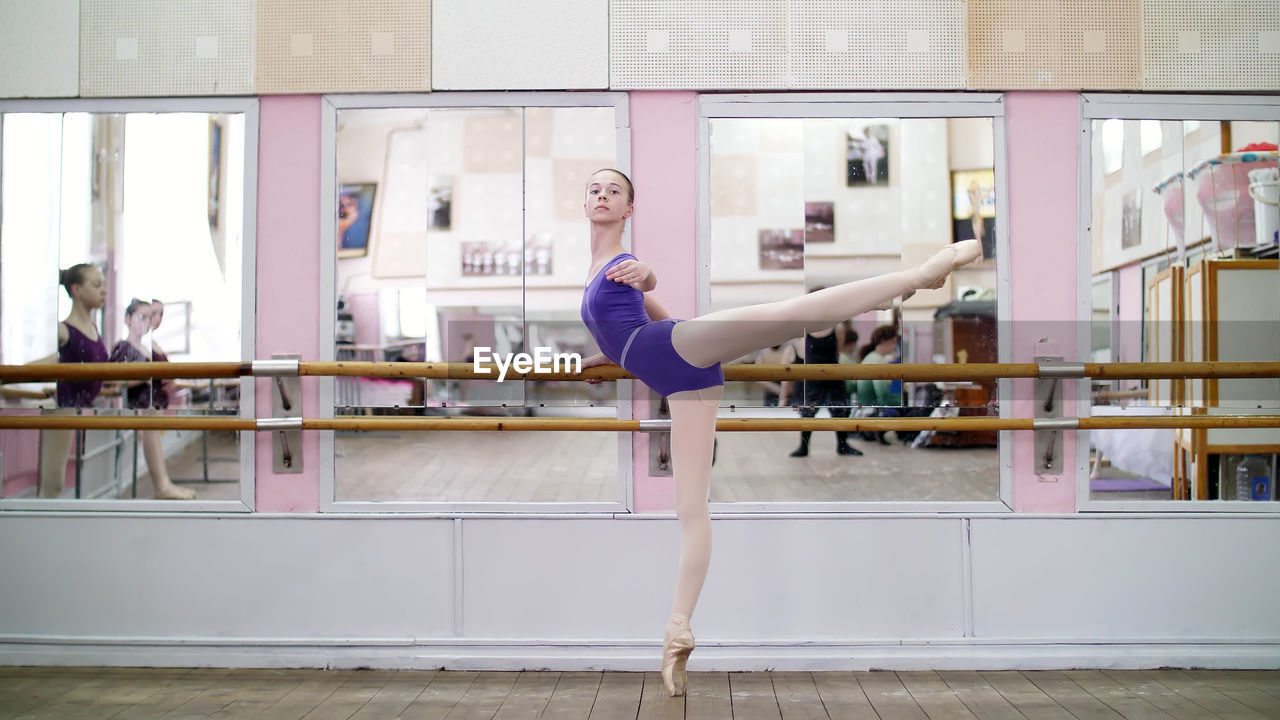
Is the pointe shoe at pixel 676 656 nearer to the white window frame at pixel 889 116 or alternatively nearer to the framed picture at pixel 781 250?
the white window frame at pixel 889 116

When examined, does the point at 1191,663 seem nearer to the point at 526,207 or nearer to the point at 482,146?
the point at 526,207

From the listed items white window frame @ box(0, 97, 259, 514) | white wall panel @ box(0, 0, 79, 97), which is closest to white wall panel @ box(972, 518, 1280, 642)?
white window frame @ box(0, 97, 259, 514)

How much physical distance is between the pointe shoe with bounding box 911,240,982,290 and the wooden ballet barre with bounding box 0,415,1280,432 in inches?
33.7

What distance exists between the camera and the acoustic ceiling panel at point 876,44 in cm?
298

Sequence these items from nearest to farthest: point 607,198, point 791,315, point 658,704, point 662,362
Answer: point 791,315 → point 662,362 → point 607,198 → point 658,704

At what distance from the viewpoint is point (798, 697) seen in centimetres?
264

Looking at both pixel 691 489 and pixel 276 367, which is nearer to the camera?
pixel 691 489

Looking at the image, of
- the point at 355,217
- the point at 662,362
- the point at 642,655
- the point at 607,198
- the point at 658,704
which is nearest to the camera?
the point at 662,362

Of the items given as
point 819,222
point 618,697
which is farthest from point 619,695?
point 819,222

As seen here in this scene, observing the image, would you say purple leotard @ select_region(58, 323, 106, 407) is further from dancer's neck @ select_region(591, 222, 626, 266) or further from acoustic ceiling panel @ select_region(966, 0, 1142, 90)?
acoustic ceiling panel @ select_region(966, 0, 1142, 90)

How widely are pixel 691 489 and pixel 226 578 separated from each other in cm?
191

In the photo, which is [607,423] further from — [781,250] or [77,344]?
[77,344]

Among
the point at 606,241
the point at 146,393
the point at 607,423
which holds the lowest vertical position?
the point at 607,423

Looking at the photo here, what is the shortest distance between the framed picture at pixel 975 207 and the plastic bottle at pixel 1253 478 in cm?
128
